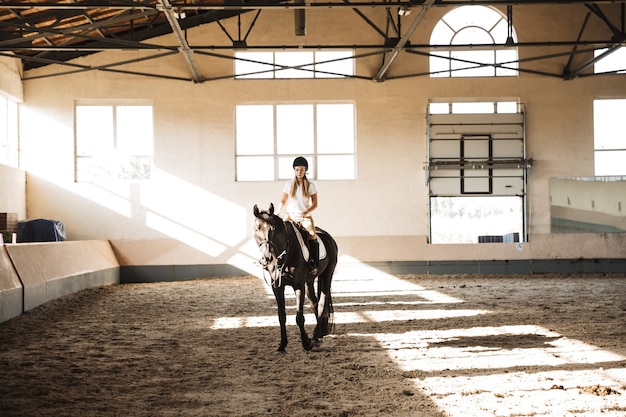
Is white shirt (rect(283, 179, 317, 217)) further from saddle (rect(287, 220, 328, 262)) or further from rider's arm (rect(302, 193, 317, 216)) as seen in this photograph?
saddle (rect(287, 220, 328, 262))

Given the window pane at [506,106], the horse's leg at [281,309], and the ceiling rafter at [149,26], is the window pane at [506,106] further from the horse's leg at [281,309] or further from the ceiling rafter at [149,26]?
the horse's leg at [281,309]

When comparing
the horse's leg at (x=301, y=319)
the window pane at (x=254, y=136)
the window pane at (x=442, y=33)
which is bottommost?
the horse's leg at (x=301, y=319)

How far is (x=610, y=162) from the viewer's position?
18.2 meters

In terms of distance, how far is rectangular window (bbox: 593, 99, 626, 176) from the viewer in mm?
18234

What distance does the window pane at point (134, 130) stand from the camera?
58.5ft

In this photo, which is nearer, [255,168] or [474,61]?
[255,168]

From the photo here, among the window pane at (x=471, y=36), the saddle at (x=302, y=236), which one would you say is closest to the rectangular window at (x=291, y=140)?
the window pane at (x=471, y=36)

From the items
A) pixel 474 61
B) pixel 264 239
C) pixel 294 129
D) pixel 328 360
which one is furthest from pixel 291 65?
pixel 328 360

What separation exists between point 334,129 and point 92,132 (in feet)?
20.8

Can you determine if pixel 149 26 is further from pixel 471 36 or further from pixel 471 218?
pixel 471 218

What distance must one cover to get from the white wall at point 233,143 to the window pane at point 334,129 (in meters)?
0.29

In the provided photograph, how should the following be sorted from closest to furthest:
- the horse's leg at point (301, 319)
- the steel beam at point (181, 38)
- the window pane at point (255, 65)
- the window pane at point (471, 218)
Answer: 1. the horse's leg at point (301, 319)
2. the steel beam at point (181, 38)
3. the window pane at point (471, 218)
4. the window pane at point (255, 65)

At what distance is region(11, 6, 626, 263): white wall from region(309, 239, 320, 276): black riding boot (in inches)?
409

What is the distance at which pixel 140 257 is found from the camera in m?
17.6
